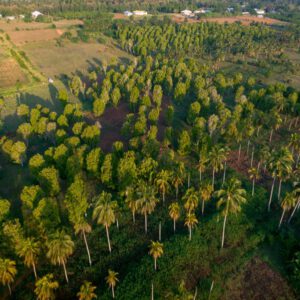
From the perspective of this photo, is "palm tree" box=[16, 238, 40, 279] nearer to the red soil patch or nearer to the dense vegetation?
the dense vegetation

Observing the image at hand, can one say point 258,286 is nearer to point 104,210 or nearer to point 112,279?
point 112,279

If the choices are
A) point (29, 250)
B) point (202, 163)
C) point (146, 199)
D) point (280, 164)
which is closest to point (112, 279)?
point (29, 250)

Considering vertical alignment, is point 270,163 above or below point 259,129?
above

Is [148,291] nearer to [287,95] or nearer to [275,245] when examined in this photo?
[275,245]

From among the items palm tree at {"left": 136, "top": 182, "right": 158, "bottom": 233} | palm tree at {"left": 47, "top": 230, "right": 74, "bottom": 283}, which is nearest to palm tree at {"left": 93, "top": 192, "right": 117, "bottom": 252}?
palm tree at {"left": 136, "top": 182, "right": 158, "bottom": 233}

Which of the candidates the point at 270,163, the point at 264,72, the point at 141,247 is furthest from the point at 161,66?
the point at 141,247

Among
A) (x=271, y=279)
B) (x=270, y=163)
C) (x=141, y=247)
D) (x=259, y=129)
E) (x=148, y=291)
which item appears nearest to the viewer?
(x=148, y=291)

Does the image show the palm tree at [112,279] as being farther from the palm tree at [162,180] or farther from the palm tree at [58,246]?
the palm tree at [162,180]
